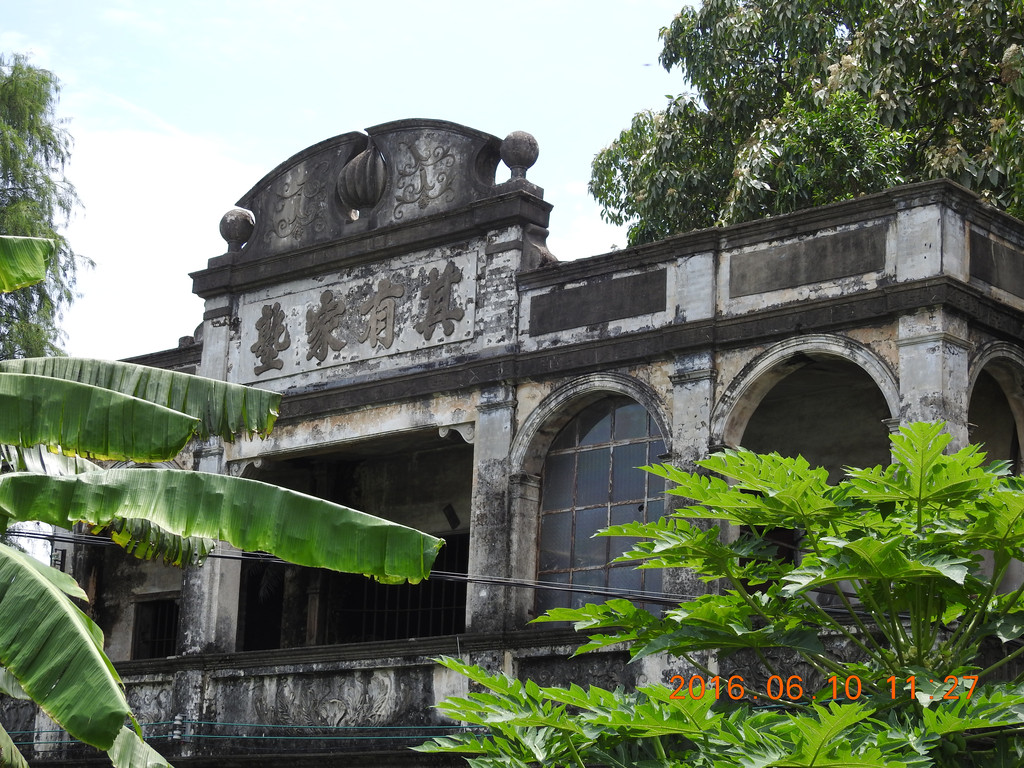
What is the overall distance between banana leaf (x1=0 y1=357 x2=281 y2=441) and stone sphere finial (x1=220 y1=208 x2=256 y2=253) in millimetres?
6571

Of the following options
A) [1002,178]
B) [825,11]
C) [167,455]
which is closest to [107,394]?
[167,455]

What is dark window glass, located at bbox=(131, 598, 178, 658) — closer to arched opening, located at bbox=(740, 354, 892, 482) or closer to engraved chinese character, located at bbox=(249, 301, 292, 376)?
engraved chinese character, located at bbox=(249, 301, 292, 376)

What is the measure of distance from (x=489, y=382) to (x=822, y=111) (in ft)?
17.4

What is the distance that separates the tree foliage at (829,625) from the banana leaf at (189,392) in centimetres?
315

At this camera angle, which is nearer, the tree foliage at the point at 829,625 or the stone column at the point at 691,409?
the tree foliage at the point at 829,625

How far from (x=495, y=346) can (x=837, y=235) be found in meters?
3.37

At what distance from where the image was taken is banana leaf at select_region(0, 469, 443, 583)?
8375 millimetres

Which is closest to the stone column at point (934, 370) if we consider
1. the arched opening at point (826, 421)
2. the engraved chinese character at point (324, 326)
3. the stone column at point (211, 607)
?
the arched opening at point (826, 421)

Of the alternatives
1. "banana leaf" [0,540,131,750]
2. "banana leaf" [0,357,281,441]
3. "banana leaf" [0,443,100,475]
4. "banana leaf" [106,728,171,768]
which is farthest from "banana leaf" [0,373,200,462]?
"banana leaf" [106,728,171,768]

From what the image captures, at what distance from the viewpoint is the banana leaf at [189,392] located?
406 inches

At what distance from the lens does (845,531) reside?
7508 millimetres

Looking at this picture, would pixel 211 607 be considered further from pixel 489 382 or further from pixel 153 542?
pixel 153 542

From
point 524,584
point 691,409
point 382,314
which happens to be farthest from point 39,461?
point 382,314
